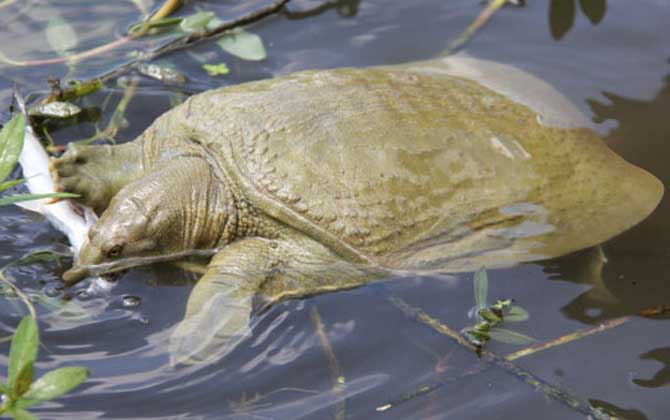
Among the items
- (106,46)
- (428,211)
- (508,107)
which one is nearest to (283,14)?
(106,46)

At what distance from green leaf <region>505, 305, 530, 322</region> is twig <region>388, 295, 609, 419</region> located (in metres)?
0.16

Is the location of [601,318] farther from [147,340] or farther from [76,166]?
[76,166]

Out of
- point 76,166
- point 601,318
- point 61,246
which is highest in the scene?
point 76,166

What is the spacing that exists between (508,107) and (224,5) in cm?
185

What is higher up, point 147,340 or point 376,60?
point 376,60

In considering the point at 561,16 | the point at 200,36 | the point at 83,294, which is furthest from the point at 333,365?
the point at 561,16

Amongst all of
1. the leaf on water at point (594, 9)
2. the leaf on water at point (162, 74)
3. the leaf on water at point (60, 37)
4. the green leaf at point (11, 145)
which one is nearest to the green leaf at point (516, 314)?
the green leaf at point (11, 145)

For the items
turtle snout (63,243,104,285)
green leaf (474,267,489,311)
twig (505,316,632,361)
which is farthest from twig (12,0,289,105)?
twig (505,316,632,361)

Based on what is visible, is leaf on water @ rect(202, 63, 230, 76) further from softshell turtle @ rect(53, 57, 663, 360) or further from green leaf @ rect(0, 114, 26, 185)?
green leaf @ rect(0, 114, 26, 185)

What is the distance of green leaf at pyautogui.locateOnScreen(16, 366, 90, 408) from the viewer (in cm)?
195

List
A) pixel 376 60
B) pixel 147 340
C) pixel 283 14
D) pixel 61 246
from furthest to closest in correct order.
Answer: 1. pixel 283 14
2. pixel 376 60
3. pixel 61 246
4. pixel 147 340

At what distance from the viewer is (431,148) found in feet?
9.89

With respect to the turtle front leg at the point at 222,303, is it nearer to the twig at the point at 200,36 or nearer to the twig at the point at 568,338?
the twig at the point at 568,338

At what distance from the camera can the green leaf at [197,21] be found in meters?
4.06
